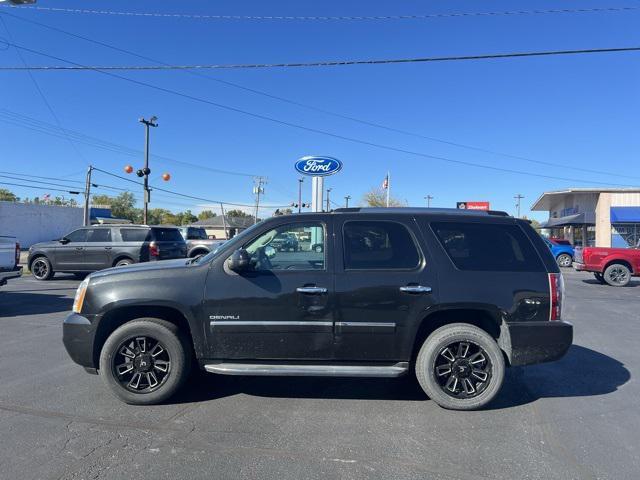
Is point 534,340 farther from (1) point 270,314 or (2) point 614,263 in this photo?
(2) point 614,263

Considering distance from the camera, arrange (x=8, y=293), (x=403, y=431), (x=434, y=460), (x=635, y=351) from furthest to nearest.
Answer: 1. (x=8, y=293)
2. (x=635, y=351)
3. (x=403, y=431)
4. (x=434, y=460)

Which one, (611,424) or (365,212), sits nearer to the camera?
(611,424)

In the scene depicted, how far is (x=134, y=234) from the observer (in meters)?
15.1

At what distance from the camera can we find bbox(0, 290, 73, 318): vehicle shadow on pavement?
9961mm

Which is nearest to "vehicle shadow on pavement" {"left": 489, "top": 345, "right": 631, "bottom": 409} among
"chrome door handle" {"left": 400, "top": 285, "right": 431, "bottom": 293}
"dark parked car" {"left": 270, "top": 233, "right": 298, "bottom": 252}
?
"chrome door handle" {"left": 400, "top": 285, "right": 431, "bottom": 293}

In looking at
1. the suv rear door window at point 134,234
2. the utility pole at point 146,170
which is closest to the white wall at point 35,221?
the utility pole at point 146,170

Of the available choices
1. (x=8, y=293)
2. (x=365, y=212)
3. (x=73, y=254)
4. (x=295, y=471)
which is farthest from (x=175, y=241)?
(x=295, y=471)

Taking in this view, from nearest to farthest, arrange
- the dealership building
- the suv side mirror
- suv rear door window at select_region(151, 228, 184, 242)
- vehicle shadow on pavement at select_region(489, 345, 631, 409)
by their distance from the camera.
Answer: the suv side mirror < vehicle shadow on pavement at select_region(489, 345, 631, 409) < suv rear door window at select_region(151, 228, 184, 242) < the dealership building

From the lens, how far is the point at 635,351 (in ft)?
23.1

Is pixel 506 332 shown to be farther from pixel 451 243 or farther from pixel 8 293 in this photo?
pixel 8 293

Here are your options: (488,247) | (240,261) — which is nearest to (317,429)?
(240,261)

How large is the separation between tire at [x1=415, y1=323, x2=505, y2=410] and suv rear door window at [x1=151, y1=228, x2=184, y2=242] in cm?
1215

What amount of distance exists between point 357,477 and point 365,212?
2520 millimetres

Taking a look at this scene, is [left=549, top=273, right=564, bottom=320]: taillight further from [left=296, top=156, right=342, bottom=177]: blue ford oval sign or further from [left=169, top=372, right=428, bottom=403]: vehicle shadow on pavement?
[left=296, top=156, right=342, bottom=177]: blue ford oval sign
